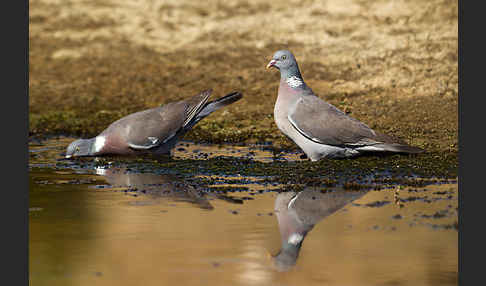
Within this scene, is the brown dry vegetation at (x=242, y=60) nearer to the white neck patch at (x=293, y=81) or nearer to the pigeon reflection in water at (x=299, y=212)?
the white neck patch at (x=293, y=81)

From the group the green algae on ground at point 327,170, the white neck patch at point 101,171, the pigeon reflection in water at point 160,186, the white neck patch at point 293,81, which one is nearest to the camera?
A: the pigeon reflection in water at point 160,186

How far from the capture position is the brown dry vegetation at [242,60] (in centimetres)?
1331

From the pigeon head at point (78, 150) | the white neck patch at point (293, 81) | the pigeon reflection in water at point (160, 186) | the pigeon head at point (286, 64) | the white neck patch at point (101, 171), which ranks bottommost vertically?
the pigeon reflection in water at point (160, 186)

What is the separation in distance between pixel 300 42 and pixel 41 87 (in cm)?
523

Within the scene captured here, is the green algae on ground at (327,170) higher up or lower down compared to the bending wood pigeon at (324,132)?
A: lower down

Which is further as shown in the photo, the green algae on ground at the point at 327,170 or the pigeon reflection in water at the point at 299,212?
the green algae on ground at the point at 327,170

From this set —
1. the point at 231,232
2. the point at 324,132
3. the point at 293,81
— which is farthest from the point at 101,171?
the point at 231,232

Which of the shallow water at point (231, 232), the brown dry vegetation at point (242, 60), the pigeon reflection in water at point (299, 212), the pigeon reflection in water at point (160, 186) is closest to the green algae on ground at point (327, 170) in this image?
the shallow water at point (231, 232)

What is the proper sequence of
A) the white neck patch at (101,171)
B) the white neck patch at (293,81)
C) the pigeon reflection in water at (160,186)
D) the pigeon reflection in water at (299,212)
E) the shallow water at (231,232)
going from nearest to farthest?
the shallow water at (231,232) → the pigeon reflection in water at (299,212) → the pigeon reflection in water at (160,186) → the white neck patch at (101,171) → the white neck patch at (293,81)

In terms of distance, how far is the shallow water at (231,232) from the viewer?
238 inches

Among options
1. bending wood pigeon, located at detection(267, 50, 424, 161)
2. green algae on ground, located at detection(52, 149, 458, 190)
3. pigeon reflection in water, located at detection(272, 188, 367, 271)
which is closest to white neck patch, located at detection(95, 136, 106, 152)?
green algae on ground, located at detection(52, 149, 458, 190)

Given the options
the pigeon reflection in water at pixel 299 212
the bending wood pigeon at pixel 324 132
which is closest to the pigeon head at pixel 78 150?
the bending wood pigeon at pixel 324 132

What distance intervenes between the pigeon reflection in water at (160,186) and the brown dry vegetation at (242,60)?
2.49 metres

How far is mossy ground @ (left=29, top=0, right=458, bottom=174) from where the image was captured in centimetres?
1322
